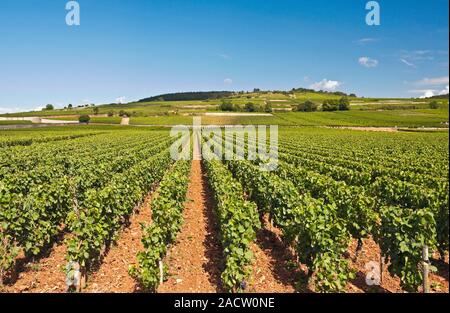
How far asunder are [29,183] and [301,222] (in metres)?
12.6

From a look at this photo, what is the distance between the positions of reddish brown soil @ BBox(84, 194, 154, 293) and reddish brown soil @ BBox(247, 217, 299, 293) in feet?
10.3

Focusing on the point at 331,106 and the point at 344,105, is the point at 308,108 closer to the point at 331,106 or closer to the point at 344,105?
the point at 331,106

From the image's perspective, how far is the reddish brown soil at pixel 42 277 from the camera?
9141 millimetres

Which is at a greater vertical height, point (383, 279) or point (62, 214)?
point (62, 214)

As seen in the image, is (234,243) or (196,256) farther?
(196,256)

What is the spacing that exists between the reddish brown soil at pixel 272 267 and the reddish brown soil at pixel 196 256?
41.4 inches

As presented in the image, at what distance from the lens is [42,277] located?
31.9 feet

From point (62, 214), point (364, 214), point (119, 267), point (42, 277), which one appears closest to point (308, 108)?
point (364, 214)

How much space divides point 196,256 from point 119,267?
7.47 feet

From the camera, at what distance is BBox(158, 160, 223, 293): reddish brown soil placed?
30.9ft

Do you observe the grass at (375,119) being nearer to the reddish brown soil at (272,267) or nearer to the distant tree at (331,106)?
the distant tree at (331,106)

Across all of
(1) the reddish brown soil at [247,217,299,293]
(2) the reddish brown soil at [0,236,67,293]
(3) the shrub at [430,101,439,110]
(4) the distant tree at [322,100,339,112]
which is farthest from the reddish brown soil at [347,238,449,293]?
(4) the distant tree at [322,100,339,112]

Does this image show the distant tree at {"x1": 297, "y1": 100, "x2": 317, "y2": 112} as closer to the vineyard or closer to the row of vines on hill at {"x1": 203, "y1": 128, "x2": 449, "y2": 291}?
the row of vines on hill at {"x1": 203, "y1": 128, "x2": 449, "y2": 291}
